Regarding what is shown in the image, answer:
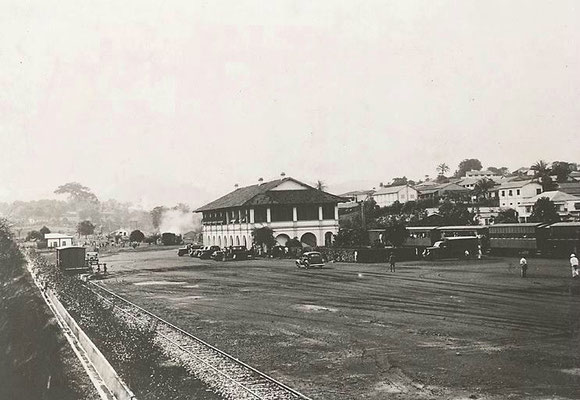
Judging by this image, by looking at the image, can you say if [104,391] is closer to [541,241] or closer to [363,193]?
[541,241]

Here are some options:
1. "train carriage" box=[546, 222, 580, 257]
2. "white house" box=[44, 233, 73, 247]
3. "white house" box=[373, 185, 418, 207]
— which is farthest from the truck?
"white house" box=[373, 185, 418, 207]

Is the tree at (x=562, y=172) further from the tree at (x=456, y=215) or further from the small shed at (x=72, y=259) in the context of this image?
the small shed at (x=72, y=259)

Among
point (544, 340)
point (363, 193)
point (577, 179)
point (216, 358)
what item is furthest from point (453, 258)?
point (363, 193)

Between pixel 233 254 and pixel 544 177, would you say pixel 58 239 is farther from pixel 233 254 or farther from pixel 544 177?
pixel 544 177

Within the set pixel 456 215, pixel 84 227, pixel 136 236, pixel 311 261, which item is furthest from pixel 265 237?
pixel 136 236

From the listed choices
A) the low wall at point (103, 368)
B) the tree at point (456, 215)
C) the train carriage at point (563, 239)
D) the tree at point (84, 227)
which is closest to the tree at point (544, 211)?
the train carriage at point (563, 239)
